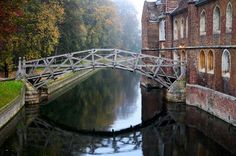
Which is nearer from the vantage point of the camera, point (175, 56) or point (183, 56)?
point (183, 56)

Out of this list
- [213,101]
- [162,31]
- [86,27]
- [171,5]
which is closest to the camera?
[213,101]

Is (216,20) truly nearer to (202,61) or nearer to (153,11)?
(202,61)

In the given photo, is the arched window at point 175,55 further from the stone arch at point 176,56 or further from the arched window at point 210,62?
the arched window at point 210,62

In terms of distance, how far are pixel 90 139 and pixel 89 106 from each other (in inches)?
434

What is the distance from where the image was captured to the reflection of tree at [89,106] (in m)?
28.0

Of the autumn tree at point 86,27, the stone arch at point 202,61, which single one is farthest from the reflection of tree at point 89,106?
the autumn tree at point 86,27

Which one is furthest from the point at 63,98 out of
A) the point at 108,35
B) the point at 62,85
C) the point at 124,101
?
the point at 108,35

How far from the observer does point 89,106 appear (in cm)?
3438

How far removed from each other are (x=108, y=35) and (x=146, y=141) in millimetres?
61144

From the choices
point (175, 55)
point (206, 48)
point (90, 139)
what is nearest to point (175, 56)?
point (175, 55)

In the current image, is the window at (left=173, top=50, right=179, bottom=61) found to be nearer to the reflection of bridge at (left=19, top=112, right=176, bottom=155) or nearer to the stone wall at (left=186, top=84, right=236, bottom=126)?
the stone wall at (left=186, top=84, right=236, bottom=126)

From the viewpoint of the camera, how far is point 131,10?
422 feet

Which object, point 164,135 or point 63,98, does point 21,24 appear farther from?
point 164,135

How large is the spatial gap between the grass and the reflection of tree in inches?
105
